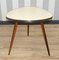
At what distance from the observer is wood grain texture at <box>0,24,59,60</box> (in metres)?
1.47

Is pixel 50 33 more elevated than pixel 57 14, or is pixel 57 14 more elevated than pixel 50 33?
pixel 57 14

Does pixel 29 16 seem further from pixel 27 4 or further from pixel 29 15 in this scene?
pixel 27 4

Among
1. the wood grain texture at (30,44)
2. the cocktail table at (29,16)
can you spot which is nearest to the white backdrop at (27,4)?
the wood grain texture at (30,44)

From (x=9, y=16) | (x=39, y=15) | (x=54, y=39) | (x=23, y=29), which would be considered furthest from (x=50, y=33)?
(x=9, y=16)

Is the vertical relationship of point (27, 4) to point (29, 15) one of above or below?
below

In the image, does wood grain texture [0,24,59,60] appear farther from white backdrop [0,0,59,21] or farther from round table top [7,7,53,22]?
round table top [7,7,53,22]

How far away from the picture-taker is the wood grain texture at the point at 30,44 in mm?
1473

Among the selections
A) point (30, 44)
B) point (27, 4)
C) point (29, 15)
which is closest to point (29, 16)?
point (29, 15)

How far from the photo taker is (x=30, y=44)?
1678 mm

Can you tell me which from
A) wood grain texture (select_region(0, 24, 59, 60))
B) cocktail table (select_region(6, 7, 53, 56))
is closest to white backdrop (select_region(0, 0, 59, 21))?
wood grain texture (select_region(0, 24, 59, 60))

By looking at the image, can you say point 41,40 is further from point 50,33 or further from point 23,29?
point 23,29

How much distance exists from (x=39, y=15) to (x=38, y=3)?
0.72 meters

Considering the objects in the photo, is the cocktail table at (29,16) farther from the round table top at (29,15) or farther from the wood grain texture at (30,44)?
the wood grain texture at (30,44)

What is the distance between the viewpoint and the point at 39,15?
4.64 feet
